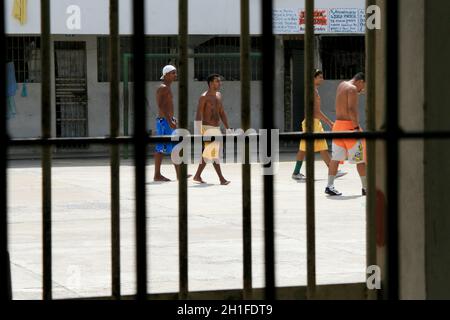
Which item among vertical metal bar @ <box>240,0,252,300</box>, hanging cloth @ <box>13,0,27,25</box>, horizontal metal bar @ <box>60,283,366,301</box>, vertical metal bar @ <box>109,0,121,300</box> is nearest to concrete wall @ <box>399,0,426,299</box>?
horizontal metal bar @ <box>60,283,366,301</box>

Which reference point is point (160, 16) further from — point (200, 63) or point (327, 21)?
point (327, 21)

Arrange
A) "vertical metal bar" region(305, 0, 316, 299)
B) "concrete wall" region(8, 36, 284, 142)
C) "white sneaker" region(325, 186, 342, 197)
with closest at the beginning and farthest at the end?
"vertical metal bar" region(305, 0, 316, 299)
"white sneaker" region(325, 186, 342, 197)
"concrete wall" region(8, 36, 284, 142)

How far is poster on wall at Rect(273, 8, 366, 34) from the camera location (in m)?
23.7

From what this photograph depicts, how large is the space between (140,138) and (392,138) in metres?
0.59

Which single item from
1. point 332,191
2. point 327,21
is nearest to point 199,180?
point 332,191

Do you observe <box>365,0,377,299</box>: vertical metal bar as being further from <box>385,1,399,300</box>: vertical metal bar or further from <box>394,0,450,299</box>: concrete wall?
<box>385,1,399,300</box>: vertical metal bar

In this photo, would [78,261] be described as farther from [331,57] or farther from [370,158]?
[331,57]

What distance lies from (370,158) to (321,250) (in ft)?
9.37

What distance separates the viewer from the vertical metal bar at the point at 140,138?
2.40m

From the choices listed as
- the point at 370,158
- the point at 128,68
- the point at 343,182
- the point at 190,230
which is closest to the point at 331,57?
the point at 128,68

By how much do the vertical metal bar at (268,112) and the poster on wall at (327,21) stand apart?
837 inches

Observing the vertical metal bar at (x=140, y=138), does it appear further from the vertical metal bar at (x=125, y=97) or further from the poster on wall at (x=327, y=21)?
the poster on wall at (x=327, y=21)

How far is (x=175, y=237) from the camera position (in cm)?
951

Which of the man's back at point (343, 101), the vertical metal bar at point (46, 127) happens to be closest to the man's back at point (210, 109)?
the man's back at point (343, 101)
